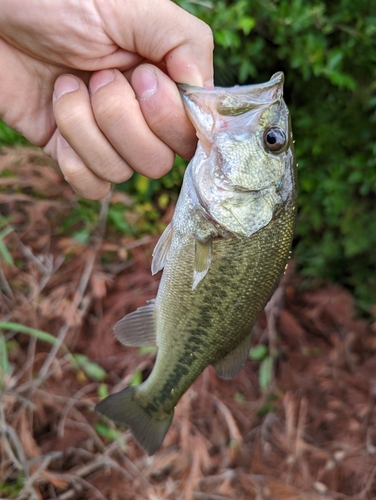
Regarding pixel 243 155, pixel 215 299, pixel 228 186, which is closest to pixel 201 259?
pixel 215 299

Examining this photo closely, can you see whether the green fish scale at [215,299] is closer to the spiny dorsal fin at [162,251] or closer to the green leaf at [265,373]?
the spiny dorsal fin at [162,251]

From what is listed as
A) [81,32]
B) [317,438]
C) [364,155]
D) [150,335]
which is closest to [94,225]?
[150,335]

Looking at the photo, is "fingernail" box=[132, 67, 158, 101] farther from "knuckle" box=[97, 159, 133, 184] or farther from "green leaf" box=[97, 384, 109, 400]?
"green leaf" box=[97, 384, 109, 400]

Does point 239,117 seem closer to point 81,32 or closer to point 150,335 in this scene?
point 81,32

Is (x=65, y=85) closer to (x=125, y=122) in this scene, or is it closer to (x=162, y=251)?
(x=125, y=122)

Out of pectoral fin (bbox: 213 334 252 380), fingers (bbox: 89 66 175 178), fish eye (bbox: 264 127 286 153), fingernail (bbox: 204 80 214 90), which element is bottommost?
pectoral fin (bbox: 213 334 252 380)

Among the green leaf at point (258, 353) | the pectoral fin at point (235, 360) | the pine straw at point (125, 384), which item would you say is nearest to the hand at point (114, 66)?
the pectoral fin at point (235, 360)

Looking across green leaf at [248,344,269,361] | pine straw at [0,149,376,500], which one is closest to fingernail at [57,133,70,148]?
pine straw at [0,149,376,500]
